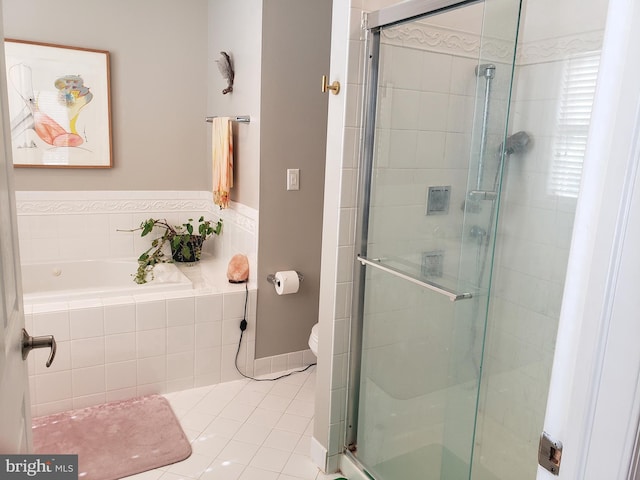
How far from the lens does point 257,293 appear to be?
2896mm

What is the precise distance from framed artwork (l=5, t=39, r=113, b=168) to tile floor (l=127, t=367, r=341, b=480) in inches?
69.4

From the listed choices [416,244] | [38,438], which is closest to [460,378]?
[416,244]

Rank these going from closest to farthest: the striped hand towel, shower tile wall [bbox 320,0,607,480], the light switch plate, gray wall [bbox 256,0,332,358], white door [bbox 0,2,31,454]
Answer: white door [bbox 0,2,31,454], shower tile wall [bbox 320,0,607,480], gray wall [bbox 256,0,332,358], the light switch plate, the striped hand towel

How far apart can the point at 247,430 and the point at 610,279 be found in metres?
2.09

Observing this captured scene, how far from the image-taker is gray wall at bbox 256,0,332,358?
108 inches

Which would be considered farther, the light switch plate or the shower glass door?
the light switch plate

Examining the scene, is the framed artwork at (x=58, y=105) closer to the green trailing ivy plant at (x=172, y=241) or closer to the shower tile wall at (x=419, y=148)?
the green trailing ivy plant at (x=172, y=241)

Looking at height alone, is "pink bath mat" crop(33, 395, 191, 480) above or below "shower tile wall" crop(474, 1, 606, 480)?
below

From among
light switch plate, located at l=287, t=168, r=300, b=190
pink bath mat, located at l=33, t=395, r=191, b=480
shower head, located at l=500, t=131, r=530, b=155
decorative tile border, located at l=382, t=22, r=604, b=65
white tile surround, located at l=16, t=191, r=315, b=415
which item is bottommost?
pink bath mat, located at l=33, t=395, r=191, b=480

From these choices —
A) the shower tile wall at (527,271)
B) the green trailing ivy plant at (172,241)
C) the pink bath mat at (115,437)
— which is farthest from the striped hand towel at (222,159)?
the shower tile wall at (527,271)

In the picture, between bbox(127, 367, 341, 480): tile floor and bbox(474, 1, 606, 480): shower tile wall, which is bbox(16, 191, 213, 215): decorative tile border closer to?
bbox(127, 367, 341, 480): tile floor

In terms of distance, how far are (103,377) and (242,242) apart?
109cm

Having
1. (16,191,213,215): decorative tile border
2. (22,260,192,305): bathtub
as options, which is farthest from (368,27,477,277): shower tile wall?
(16,191,213,215): decorative tile border

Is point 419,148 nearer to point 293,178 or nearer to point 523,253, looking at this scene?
point 523,253
